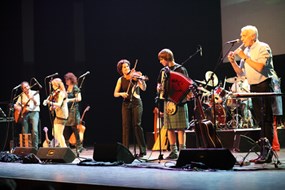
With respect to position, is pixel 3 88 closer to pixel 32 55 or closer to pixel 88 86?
pixel 32 55

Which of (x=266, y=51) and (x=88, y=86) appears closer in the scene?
(x=266, y=51)

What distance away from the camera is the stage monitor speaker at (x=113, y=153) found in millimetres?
5891

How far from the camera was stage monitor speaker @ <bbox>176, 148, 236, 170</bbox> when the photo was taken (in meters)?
4.84

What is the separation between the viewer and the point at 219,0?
1116 cm

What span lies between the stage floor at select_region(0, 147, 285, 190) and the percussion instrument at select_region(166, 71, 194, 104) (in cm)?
117

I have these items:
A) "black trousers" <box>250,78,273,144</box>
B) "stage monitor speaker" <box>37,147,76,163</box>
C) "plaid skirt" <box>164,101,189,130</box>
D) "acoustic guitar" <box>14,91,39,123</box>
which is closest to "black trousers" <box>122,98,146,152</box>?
"plaid skirt" <box>164,101,189,130</box>

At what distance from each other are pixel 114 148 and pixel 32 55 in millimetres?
6984

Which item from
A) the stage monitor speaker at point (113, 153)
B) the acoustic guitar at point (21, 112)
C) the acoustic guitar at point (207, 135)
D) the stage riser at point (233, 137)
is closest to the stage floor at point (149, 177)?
the stage monitor speaker at point (113, 153)

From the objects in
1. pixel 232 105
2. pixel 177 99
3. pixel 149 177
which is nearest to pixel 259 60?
pixel 177 99

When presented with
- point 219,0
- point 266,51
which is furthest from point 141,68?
point 266,51

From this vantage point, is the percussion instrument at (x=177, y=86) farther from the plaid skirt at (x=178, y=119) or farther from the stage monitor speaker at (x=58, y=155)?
the stage monitor speaker at (x=58, y=155)

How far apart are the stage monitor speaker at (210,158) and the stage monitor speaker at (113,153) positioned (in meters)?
1.03

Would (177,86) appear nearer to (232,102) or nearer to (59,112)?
(59,112)

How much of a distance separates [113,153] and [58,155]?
107cm
